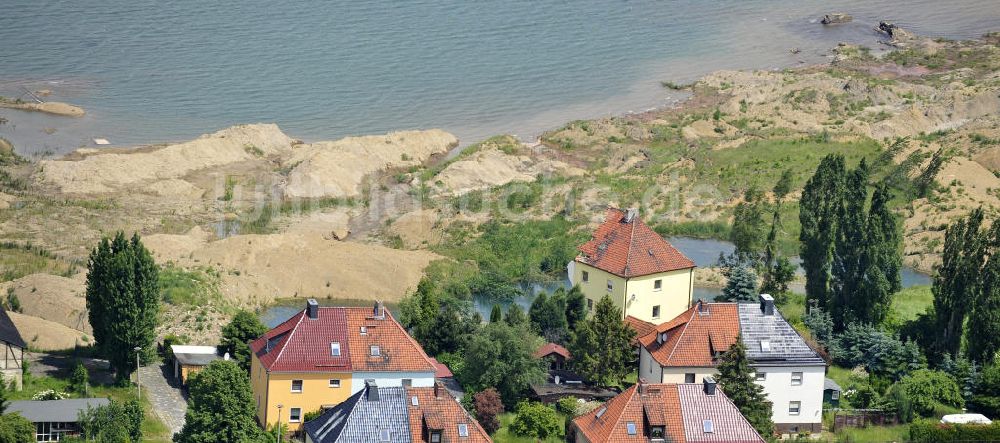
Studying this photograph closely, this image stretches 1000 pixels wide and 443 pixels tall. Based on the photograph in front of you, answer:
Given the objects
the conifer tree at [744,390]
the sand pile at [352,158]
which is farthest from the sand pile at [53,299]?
the conifer tree at [744,390]

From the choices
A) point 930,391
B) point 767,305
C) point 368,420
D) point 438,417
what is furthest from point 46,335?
point 930,391

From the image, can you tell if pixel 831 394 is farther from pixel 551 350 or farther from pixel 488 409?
pixel 488 409

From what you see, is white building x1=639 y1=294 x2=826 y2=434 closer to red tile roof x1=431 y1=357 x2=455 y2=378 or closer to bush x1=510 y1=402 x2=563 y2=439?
bush x1=510 y1=402 x2=563 y2=439

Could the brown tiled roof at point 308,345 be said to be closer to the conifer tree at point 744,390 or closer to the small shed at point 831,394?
the conifer tree at point 744,390

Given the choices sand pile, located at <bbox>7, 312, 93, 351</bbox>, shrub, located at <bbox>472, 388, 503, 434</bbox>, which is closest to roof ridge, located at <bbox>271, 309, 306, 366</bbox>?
shrub, located at <bbox>472, 388, 503, 434</bbox>

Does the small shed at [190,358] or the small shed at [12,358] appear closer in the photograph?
the small shed at [12,358]

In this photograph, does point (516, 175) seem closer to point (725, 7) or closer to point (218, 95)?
point (218, 95)

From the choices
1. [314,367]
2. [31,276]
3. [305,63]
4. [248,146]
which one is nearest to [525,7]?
[305,63]
